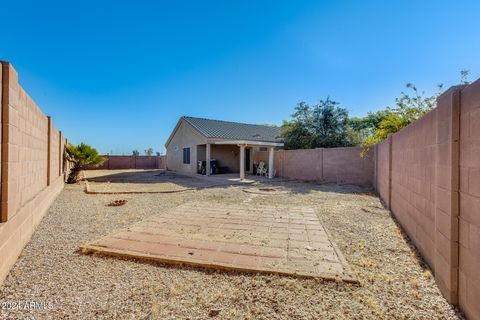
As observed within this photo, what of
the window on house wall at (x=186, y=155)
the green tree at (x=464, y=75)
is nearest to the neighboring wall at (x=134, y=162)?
the window on house wall at (x=186, y=155)

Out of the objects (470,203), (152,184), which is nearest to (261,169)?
(152,184)

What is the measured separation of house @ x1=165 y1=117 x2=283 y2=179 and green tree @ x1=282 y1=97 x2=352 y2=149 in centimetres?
196

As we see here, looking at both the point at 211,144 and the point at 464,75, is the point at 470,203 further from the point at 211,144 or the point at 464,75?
the point at 211,144

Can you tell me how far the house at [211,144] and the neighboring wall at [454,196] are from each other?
1148 centimetres

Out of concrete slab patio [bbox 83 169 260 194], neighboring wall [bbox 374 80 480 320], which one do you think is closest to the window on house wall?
concrete slab patio [bbox 83 169 260 194]

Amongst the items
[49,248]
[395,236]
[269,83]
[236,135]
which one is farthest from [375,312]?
[236,135]

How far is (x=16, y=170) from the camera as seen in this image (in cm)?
311

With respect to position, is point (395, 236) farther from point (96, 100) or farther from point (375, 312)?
point (96, 100)

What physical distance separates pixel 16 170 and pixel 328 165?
12.0 meters

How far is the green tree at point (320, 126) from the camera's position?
16312mm

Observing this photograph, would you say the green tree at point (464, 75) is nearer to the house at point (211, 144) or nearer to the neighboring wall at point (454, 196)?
the neighboring wall at point (454, 196)

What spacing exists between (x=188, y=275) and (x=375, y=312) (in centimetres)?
189

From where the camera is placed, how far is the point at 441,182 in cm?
234

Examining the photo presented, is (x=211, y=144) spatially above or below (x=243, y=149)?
above
